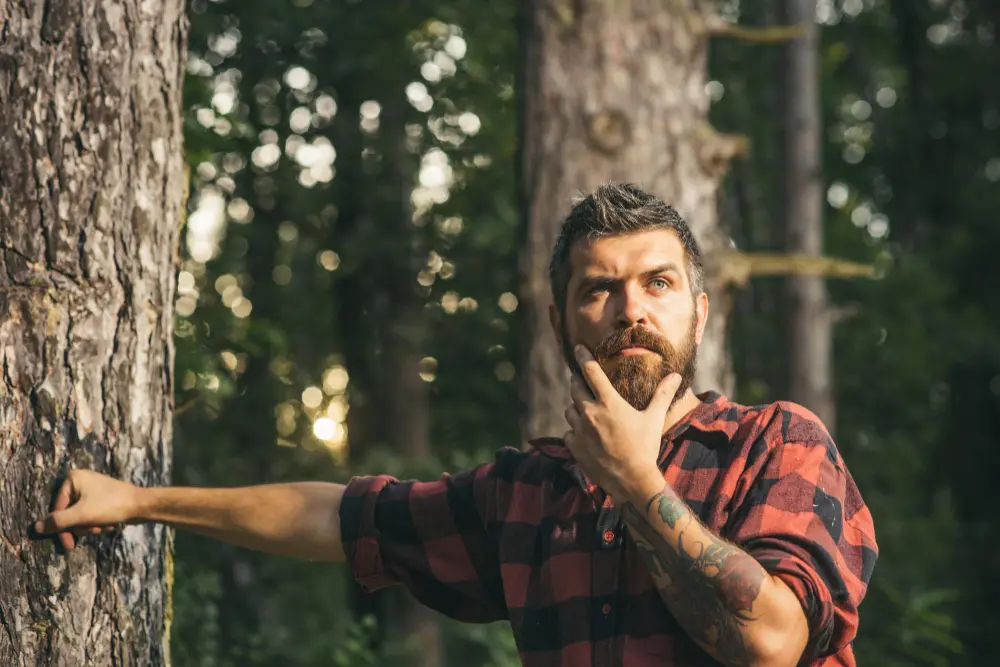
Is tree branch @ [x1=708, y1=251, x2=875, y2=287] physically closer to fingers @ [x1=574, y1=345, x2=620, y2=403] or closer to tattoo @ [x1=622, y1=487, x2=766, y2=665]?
fingers @ [x1=574, y1=345, x2=620, y2=403]

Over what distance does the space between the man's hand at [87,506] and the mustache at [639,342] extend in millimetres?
1291

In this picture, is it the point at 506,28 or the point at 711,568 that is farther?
the point at 506,28

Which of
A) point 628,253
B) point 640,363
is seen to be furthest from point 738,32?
point 640,363

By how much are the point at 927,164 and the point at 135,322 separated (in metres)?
17.7

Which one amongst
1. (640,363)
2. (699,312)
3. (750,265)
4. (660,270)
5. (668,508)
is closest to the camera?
(668,508)

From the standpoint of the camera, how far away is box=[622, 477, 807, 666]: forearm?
274 cm

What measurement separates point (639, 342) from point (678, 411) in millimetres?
251

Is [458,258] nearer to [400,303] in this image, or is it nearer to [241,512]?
[400,303]

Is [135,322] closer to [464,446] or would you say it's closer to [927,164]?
[464,446]

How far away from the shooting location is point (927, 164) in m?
19.7

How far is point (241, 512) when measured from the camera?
3.69 m

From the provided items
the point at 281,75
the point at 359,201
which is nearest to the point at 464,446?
the point at 359,201

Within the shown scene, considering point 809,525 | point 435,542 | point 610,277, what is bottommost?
point 435,542

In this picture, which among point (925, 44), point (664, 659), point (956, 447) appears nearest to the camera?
point (664, 659)
